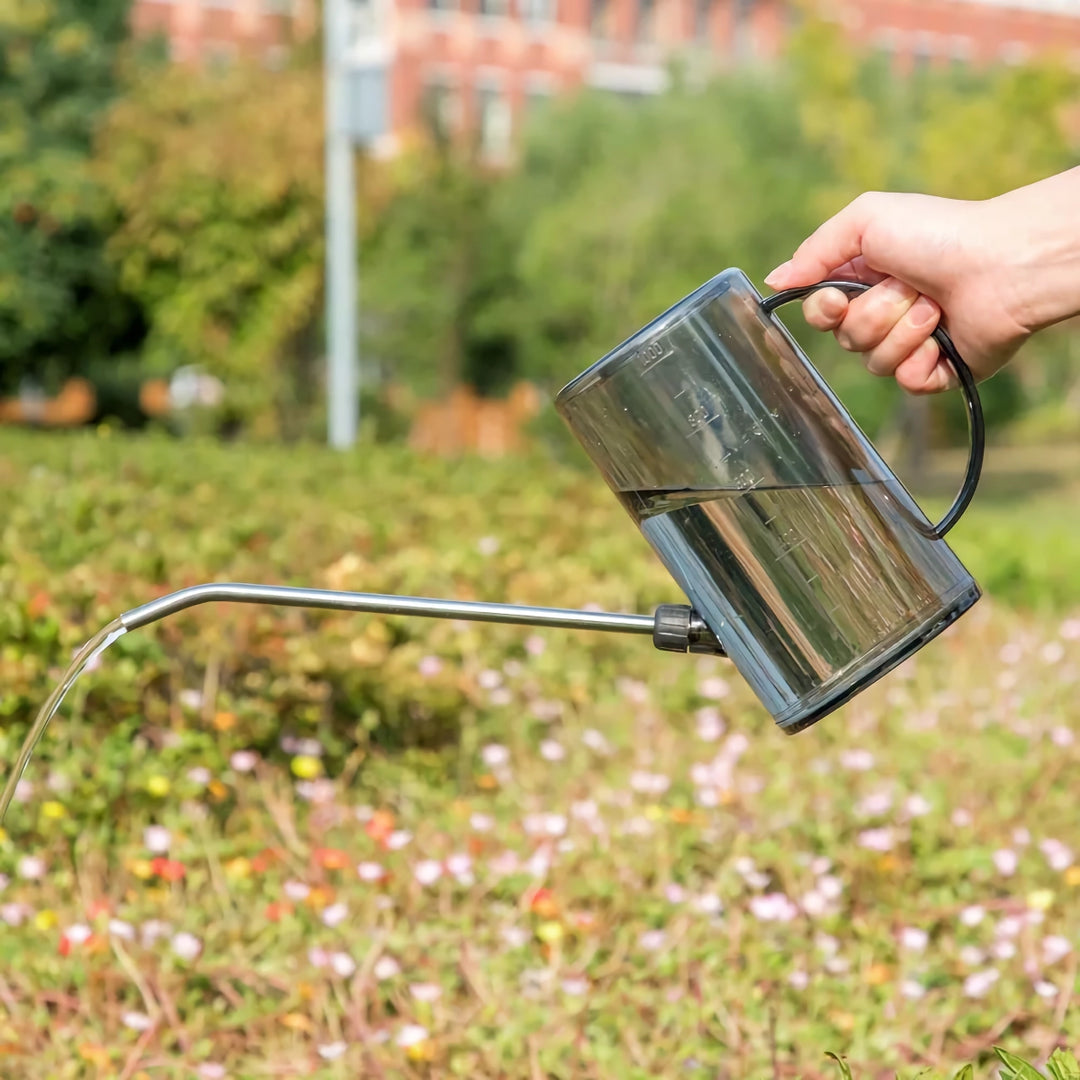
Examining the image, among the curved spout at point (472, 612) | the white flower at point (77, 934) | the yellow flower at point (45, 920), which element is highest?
the curved spout at point (472, 612)

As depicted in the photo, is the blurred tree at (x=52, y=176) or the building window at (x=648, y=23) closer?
the blurred tree at (x=52, y=176)

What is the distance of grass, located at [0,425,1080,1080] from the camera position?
227cm

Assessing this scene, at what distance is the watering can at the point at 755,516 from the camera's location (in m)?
1.40

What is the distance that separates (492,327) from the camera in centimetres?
2069

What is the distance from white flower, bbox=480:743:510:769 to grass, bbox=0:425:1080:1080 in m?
0.03

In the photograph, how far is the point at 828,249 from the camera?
4.95 ft

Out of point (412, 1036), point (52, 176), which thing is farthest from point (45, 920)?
point (52, 176)

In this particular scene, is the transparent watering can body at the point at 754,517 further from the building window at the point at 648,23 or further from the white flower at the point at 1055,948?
the building window at the point at 648,23

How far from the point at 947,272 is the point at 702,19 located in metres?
38.3

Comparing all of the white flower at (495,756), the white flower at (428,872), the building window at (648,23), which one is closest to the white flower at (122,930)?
the white flower at (428,872)

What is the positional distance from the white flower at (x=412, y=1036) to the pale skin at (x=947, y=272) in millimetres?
1118

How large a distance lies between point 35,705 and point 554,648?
4.63ft

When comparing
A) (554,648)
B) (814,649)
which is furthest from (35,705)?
(814,649)

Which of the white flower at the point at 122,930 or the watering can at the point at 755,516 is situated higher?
the watering can at the point at 755,516
